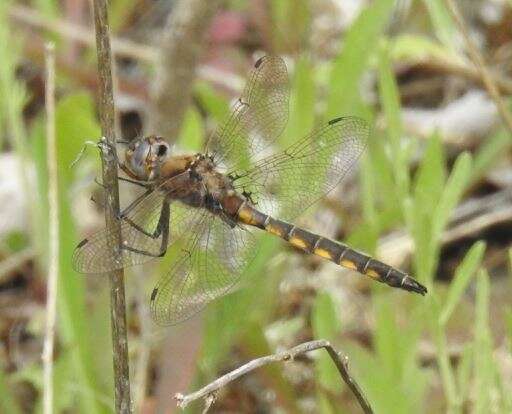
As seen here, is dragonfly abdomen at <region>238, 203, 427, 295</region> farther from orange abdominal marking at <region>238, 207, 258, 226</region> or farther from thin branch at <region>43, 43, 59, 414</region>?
thin branch at <region>43, 43, 59, 414</region>

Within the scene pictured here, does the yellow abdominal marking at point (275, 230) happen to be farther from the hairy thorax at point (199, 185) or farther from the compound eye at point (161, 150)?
the compound eye at point (161, 150)

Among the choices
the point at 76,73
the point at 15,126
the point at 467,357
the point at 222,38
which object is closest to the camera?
the point at 467,357

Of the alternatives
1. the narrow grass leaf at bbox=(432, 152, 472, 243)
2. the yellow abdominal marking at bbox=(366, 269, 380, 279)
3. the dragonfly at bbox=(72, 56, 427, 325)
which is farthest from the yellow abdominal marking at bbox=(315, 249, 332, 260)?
the narrow grass leaf at bbox=(432, 152, 472, 243)

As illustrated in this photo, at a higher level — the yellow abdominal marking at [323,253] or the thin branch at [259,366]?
the yellow abdominal marking at [323,253]

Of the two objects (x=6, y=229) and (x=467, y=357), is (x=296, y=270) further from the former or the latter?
(x=467, y=357)

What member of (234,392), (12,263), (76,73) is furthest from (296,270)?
(76,73)

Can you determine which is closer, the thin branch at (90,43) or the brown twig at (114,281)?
the brown twig at (114,281)

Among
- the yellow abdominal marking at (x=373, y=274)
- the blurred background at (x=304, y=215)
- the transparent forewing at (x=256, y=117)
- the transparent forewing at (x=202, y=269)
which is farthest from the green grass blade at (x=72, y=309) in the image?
the yellow abdominal marking at (x=373, y=274)
